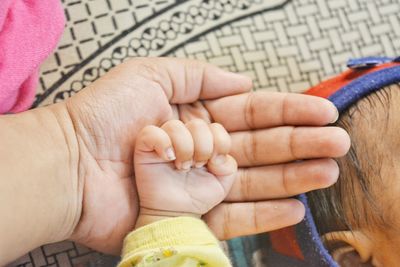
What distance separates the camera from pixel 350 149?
2.48 ft

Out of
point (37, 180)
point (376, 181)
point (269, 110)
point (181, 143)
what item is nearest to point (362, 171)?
point (376, 181)

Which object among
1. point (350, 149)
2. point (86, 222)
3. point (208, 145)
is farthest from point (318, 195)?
point (86, 222)

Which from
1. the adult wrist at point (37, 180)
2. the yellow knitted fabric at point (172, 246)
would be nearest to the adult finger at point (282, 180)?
the yellow knitted fabric at point (172, 246)

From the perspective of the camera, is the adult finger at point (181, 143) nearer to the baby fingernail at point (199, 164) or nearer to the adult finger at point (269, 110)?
the baby fingernail at point (199, 164)

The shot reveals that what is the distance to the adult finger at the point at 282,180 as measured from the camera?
0.72m

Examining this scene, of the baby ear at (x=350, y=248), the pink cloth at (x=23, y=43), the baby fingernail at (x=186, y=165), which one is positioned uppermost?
the pink cloth at (x=23, y=43)

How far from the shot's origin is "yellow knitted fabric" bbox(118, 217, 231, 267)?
25.6 inches

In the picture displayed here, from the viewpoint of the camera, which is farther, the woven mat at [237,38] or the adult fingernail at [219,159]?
the woven mat at [237,38]

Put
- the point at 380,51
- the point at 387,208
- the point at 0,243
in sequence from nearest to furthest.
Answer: the point at 0,243 → the point at 387,208 → the point at 380,51

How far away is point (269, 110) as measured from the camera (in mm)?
761

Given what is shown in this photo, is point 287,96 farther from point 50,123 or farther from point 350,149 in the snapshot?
point 50,123

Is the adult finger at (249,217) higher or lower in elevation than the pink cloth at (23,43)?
lower

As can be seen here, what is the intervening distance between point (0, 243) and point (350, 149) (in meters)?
0.44

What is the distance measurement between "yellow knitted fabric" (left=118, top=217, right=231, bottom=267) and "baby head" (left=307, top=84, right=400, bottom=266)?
188 mm
